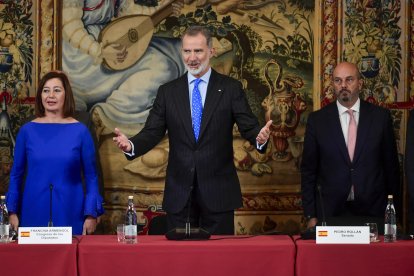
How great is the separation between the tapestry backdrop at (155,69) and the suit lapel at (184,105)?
1.34 meters

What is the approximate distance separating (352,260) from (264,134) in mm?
906

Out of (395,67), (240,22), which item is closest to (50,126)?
(240,22)

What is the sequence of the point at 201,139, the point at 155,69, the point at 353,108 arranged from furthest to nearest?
the point at 155,69
the point at 353,108
the point at 201,139

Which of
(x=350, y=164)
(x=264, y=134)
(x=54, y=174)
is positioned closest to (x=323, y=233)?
(x=264, y=134)

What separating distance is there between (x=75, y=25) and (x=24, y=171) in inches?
56.2

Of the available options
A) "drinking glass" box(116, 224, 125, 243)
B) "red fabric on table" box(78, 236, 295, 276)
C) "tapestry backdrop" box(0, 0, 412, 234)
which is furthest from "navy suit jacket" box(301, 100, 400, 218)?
"drinking glass" box(116, 224, 125, 243)

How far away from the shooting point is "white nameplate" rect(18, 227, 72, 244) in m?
3.92

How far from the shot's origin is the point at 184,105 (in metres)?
4.93

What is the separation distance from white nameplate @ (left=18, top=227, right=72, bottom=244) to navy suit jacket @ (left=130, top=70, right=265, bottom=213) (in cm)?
95

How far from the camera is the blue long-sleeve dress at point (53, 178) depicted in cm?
Result: 530

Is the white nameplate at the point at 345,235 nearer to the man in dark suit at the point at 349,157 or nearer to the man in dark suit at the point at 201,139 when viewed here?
the man in dark suit at the point at 201,139

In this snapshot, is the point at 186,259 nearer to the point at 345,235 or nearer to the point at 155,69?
the point at 345,235

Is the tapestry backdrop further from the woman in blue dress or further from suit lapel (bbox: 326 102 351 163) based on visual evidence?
the woman in blue dress

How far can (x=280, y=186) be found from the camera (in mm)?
6305
